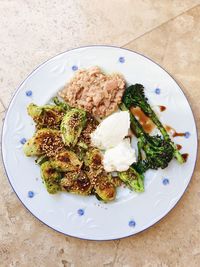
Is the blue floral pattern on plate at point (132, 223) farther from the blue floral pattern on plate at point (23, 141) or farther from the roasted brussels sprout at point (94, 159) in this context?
the blue floral pattern on plate at point (23, 141)

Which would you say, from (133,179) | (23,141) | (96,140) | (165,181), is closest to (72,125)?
(96,140)

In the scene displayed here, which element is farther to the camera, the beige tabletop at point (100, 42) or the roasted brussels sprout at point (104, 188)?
the beige tabletop at point (100, 42)

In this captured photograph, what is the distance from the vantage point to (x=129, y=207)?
2.32m

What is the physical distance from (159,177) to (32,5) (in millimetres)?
1263

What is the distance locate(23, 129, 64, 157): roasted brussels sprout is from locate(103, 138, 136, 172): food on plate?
0.25m

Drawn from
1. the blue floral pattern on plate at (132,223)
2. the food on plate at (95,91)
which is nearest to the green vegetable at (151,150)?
the food on plate at (95,91)

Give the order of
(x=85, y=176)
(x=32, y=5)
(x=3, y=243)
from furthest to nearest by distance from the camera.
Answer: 1. (x=32, y=5)
2. (x=3, y=243)
3. (x=85, y=176)

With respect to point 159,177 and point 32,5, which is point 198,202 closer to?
point 159,177

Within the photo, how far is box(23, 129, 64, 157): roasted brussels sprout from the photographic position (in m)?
2.31

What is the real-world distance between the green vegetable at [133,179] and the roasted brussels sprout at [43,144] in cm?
35

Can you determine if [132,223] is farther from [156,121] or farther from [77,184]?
[156,121]

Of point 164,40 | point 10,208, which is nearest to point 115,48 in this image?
point 164,40

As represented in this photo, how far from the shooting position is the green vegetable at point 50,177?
228 centimetres

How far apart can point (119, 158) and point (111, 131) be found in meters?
0.15
